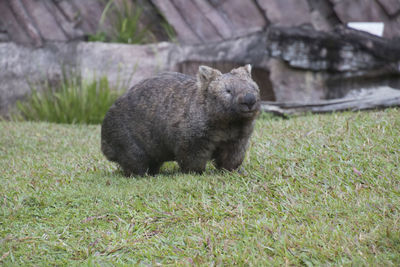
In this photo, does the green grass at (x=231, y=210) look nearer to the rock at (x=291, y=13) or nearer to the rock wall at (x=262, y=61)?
the rock wall at (x=262, y=61)

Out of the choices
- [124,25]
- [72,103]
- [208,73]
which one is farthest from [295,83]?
[208,73]

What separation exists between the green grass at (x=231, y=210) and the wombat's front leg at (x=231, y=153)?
13 centimetres

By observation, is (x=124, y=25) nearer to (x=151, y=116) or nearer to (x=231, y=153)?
(x=151, y=116)

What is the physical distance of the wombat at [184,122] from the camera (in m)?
4.52

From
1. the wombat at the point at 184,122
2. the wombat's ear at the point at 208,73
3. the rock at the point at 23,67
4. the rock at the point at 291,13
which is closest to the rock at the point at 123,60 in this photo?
the rock at the point at 23,67

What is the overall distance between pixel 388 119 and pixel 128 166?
3132mm

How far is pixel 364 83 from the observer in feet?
29.1

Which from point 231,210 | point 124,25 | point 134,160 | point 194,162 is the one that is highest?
point 231,210

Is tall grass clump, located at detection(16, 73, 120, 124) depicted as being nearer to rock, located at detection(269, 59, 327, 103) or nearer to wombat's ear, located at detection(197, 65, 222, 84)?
rock, located at detection(269, 59, 327, 103)

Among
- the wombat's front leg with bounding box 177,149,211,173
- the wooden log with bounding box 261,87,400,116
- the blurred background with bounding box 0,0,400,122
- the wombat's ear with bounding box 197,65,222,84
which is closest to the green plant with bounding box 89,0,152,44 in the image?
the blurred background with bounding box 0,0,400,122

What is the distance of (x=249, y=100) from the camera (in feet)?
14.0

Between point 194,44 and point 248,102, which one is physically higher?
point 248,102

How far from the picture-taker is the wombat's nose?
4.28m

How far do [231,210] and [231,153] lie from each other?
1.03 m
